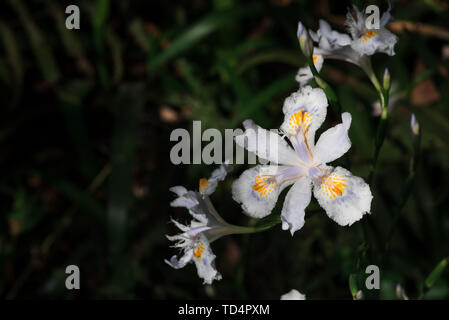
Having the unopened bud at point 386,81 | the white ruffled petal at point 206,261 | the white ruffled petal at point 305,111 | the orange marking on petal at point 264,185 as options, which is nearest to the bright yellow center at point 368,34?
the unopened bud at point 386,81

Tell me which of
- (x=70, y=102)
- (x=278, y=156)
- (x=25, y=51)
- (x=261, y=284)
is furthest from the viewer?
(x=25, y=51)

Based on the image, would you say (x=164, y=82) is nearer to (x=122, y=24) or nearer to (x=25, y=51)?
(x=122, y=24)

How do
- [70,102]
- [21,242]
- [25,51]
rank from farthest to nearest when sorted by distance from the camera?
[25,51] → [70,102] → [21,242]

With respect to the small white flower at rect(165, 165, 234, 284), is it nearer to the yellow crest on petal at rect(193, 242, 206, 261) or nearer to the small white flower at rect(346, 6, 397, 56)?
the yellow crest on petal at rect(193, 242, 206, 261)

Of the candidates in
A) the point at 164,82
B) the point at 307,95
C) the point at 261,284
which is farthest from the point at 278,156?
the point at 164,82

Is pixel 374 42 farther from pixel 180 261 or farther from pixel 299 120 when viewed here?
pixel 180 261

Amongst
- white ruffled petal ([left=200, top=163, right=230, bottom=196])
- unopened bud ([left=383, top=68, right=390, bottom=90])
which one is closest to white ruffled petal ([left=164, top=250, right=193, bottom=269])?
white ruffled petal ([left=200, top=163, right=230, bottom=196])
